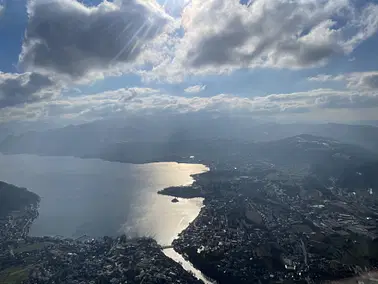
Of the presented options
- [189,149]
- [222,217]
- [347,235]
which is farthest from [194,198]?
[189,149]

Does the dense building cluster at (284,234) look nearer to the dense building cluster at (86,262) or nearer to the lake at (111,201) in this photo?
the dense building cluster at (86,262)

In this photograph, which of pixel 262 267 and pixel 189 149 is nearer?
pixel 262 267

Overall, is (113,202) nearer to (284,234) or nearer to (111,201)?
(111,201)

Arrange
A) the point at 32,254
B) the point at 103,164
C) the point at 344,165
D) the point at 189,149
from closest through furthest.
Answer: the point at 32,254, the point at 344,165, the point at 103,164, the point at 189,149

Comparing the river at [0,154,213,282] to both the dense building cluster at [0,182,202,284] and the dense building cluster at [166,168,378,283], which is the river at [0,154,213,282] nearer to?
the dense building cluster at [0,182,202,284]

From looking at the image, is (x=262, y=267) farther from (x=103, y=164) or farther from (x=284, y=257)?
(x=103, y=164)

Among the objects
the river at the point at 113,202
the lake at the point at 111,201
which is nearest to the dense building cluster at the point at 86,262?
the river at the point at 113,202

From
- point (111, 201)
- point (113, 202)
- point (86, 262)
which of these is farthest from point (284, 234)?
point (111, 201)
